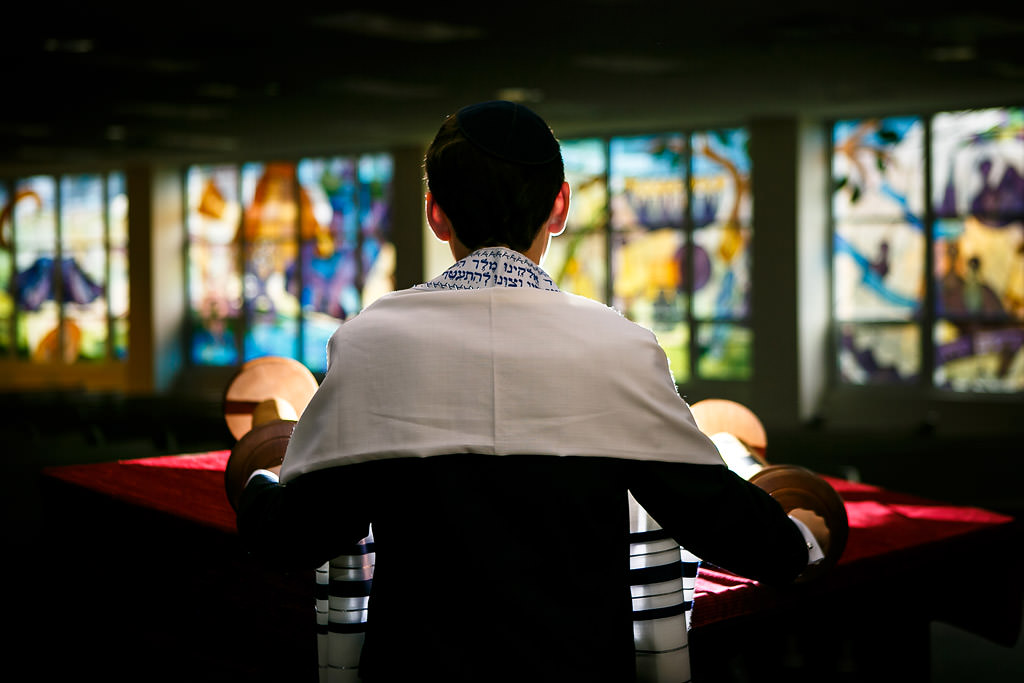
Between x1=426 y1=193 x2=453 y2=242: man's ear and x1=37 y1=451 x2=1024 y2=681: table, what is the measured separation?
804 millimetres

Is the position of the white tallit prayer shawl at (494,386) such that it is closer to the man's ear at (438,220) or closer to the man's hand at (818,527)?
the man's ear at (438,220)

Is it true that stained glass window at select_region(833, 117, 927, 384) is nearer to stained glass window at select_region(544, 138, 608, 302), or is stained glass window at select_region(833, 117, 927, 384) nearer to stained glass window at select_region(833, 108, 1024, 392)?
stained glass window at select_region(833, 108, 1024, 392)

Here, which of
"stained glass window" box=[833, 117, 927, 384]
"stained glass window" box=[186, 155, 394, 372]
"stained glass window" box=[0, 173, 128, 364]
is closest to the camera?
"stained glass window" box=[833, 117, 927, 384]

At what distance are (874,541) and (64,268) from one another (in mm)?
19117

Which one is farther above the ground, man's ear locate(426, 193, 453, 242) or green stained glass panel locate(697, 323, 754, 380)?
man's ear locate(426, 193, 453, 242)

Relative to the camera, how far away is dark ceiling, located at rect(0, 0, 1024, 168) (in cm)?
789

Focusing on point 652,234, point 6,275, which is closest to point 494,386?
point 652,234

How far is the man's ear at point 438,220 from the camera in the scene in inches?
53.7

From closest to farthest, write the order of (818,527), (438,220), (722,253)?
(438,220) < (818,527) < (722,253)

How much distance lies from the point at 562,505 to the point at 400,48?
8163 mm

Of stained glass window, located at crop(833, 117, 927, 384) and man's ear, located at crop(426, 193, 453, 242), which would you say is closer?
man's ear, located at crop(426, 193, 453, 242)

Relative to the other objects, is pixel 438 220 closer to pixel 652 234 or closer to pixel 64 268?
pixel 652 234

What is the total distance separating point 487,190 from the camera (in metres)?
1.32

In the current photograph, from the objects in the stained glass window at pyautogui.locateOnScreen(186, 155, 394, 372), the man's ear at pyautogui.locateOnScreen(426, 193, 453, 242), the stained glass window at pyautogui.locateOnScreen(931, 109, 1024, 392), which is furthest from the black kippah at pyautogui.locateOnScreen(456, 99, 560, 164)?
the stained glass window at pyautogui.locateOnScreen(186, 155, 394, 372)
